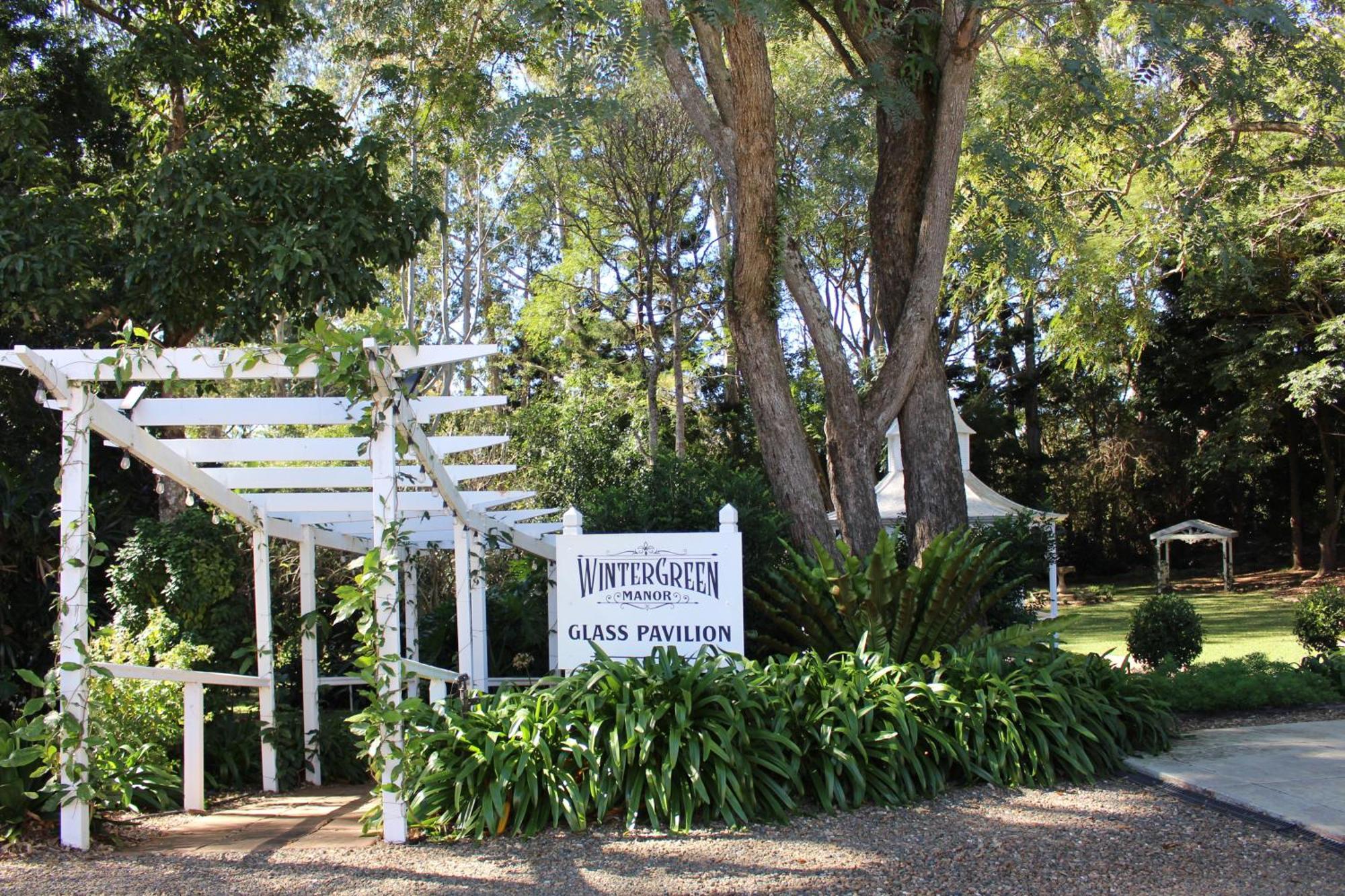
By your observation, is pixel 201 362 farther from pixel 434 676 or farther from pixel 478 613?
pixel 478 613

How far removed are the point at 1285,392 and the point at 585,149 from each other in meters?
16.3

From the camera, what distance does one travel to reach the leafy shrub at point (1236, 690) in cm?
762

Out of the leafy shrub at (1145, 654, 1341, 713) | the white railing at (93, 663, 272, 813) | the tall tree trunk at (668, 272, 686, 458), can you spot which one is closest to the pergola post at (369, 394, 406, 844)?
the white railing at (93, 663, 272, 813)

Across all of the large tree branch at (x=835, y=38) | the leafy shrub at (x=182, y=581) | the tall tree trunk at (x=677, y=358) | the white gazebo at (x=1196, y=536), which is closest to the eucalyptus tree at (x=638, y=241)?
the tall tree trunk at (x=677, y=358)

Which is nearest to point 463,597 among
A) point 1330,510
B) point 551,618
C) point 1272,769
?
point 551,618

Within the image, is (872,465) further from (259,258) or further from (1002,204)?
(259,258)

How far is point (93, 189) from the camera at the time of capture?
10.1 m

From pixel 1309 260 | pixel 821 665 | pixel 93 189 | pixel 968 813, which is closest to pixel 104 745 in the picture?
→ pixel 821 665

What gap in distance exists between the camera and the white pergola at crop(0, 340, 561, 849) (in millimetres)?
5039

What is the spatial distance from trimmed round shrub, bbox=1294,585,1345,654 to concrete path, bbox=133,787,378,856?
9922 millimetres

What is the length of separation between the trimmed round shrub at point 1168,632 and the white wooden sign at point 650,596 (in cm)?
583

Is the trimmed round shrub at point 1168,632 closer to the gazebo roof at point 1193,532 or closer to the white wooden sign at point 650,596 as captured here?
the white wooden sign at point 650,596

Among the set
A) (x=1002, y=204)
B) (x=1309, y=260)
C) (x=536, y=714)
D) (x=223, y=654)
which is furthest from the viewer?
(x=1309, y=260)

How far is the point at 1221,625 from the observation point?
1828cm
